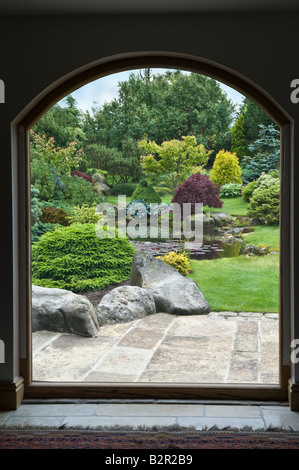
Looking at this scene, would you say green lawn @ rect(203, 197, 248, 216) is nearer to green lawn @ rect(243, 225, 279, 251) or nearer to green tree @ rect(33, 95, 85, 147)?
green lawn @ rect(243, 225, 279, 251)

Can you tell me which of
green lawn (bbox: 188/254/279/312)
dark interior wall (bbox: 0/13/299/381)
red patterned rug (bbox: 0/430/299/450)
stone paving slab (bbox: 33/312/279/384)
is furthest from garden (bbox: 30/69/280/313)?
red patterned rug (bbox: 0/430/299/450)

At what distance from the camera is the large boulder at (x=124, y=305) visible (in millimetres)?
3953

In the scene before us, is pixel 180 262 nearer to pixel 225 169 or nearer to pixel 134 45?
pixel 225 169

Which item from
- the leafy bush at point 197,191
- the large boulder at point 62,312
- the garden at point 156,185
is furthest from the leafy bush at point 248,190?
the large boulder at point 62,312

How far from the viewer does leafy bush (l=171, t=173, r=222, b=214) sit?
3.90 metres

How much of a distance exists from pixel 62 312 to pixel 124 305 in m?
0.52

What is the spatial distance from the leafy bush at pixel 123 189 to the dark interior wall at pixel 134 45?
845 millimetres

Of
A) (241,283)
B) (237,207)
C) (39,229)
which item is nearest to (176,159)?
(237,207)

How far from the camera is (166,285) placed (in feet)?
13.0

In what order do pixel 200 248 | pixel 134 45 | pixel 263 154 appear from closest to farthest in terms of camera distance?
pixel 134 45 → pixel 263 154 → pixel 200 248

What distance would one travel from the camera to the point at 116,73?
150 inches

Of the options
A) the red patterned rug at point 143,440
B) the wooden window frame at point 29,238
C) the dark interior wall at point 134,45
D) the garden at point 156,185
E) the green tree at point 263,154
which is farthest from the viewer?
the garden at point 156,185

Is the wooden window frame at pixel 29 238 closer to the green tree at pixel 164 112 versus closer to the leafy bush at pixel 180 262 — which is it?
the green tree at pixel 164 112
